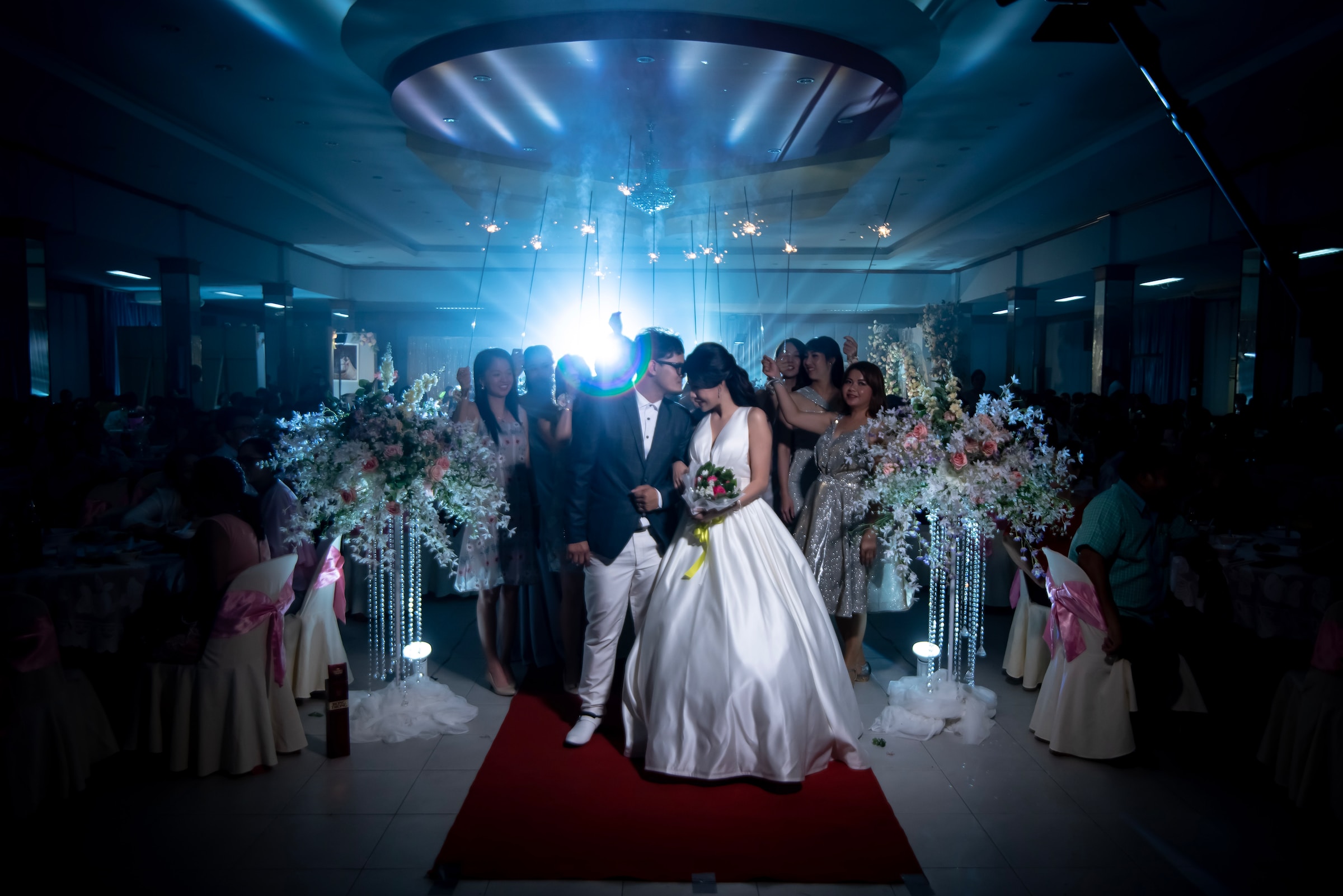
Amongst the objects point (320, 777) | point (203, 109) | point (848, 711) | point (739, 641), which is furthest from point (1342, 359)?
point (203, 109)

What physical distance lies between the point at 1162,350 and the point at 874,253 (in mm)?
6705

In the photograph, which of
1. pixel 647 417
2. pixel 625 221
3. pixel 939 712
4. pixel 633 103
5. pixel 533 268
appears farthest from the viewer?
pixel 533 268

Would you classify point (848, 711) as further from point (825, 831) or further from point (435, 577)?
point (435, 577)

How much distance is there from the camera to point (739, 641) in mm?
3375

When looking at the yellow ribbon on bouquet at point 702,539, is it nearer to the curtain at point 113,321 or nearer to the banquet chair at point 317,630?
the banquet chair at point 317,630

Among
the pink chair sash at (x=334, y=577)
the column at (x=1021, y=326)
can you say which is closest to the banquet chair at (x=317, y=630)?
the pink chair sash at (x=334, y=577)

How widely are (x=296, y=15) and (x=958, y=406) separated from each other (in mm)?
5127

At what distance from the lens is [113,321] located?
17.0m

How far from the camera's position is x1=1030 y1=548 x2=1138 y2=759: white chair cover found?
3.78 meters

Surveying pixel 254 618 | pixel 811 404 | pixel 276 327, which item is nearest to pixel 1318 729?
pixel 811 404

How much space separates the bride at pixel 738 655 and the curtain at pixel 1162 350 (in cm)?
1521

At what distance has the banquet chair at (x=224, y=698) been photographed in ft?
11.8

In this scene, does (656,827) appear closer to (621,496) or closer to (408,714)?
(621,496)

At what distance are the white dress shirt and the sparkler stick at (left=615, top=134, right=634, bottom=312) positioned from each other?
15.8 feet
